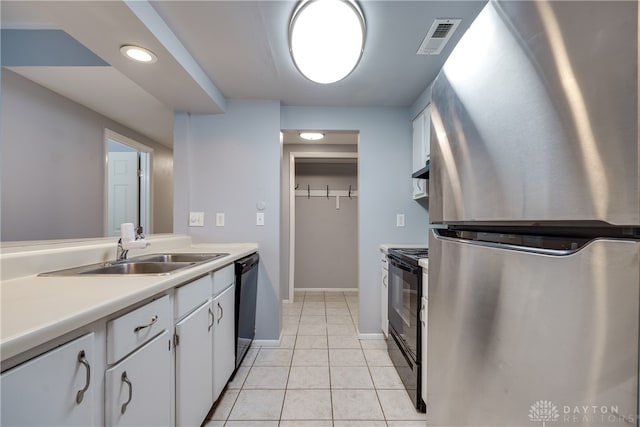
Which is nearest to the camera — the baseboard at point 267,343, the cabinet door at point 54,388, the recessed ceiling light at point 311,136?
the cabinet door at point 54,388

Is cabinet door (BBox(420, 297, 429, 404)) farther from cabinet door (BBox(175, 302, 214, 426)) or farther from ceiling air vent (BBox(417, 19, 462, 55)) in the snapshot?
ceiling air vent (BBox(417, 19, 462, 55))

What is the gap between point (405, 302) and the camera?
180 cm

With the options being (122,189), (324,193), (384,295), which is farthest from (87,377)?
(324,193)

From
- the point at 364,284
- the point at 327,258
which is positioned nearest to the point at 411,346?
the point at 364,284

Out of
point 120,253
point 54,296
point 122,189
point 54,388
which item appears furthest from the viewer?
point 122,189

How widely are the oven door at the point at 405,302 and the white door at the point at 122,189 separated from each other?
9.56ft

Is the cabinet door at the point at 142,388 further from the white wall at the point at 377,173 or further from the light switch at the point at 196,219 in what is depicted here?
the white wall at the point at 377,173

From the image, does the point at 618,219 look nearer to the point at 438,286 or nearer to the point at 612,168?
the point at 612,168

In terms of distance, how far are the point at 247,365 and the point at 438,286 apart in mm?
1904

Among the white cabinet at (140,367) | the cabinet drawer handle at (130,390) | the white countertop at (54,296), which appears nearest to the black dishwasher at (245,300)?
the white countertop at (54,296)

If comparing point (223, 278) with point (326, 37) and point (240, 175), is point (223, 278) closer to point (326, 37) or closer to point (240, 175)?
point (240, 175)

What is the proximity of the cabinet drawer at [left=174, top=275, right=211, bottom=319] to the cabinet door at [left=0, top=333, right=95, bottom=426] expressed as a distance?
425 mm

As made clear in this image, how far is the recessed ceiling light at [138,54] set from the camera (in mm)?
1481

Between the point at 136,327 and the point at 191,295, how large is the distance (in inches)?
14.3
